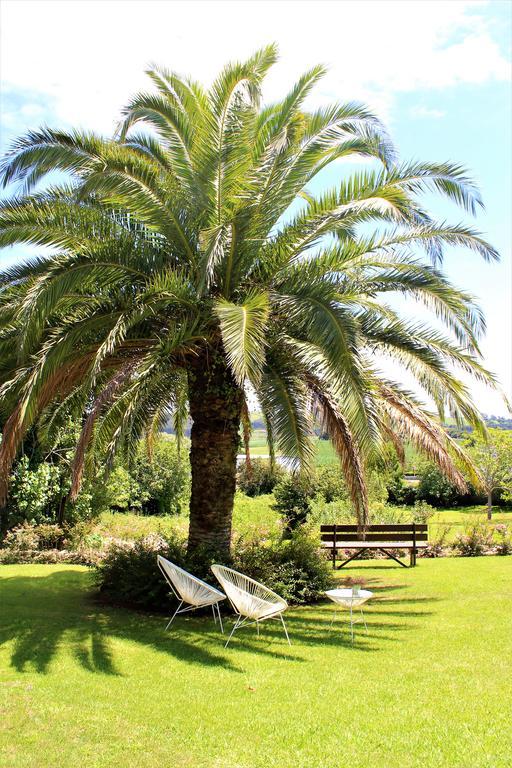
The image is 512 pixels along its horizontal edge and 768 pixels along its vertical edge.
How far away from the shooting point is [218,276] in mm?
9000

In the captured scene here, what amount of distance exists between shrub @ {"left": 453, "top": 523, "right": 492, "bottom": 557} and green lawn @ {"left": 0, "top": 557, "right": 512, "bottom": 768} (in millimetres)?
6494

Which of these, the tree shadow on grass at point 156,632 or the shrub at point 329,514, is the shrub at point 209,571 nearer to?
the tree shadow on grass at point 156,632

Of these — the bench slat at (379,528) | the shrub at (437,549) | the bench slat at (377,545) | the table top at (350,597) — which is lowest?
the shrub at (437,549)

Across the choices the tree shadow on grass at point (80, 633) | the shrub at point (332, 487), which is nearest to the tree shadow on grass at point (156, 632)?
the tree shadow on grass at point (80, 633)

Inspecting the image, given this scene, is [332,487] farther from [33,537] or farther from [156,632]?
[156,632]

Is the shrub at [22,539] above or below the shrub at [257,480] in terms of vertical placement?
below

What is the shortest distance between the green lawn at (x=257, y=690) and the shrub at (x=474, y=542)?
21.3 feet

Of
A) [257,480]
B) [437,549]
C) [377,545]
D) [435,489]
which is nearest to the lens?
[377,545]

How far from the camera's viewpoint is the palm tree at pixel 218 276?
820 centimetres

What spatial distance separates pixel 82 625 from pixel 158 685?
2696 mm

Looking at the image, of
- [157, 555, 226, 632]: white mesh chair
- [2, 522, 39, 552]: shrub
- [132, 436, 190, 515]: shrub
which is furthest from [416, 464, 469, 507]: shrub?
[157, 555, 226, 632]: white mesh chair

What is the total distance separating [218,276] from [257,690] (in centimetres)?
532

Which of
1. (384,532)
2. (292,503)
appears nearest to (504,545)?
(384,532)

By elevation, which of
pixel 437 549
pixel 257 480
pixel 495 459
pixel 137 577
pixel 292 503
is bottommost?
pixel 437 549
